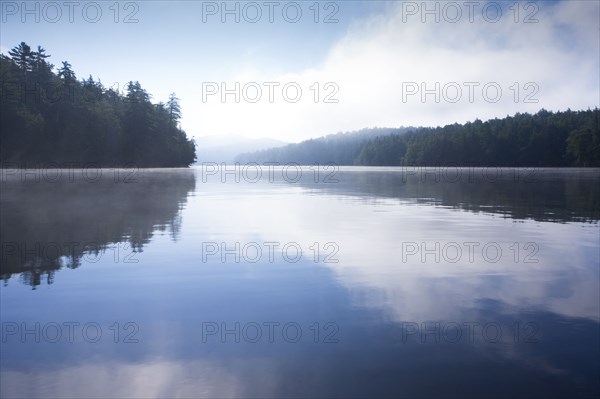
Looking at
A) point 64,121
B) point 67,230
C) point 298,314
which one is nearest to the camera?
point 298,314

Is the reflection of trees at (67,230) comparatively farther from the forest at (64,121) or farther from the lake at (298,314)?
the forest at (64,121)

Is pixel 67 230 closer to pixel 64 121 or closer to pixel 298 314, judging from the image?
pixel 298 314

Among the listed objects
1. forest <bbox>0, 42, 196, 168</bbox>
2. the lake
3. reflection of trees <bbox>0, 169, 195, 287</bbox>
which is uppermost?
forest <bbox>0, 42, 196, 168</bbox>

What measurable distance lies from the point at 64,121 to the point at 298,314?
352ft

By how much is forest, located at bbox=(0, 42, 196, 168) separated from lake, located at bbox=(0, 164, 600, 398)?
279ft

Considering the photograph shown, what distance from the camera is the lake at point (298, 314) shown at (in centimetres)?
513

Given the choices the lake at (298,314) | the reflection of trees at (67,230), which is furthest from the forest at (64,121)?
the lake at (298,314)

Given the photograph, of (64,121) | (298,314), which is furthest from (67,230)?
(64,121)

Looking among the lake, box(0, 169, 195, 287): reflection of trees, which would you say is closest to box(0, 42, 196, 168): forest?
box(0, 169, 195, 287): reflection of trees

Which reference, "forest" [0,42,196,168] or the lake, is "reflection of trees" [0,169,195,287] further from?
"forest" [0,42,196,168]

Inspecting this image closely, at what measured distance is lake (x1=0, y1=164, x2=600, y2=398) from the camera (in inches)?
202

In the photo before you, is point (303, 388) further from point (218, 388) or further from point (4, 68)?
point (4, 68)

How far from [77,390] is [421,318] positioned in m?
5.13

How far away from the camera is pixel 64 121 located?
9794cm
